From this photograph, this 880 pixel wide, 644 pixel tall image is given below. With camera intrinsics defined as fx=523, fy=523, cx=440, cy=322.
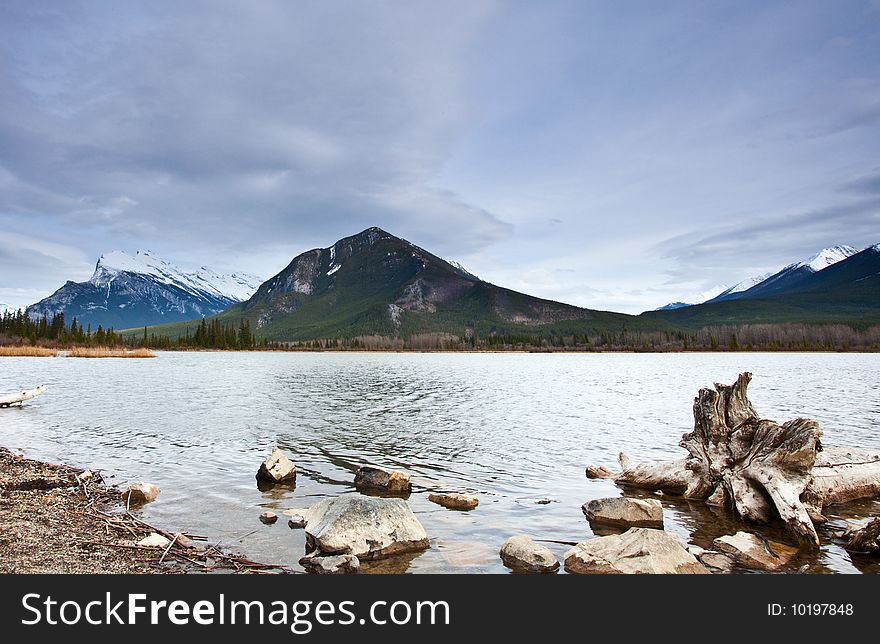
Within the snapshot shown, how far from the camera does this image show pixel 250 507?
16.3m

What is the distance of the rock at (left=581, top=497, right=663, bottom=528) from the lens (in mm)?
14859

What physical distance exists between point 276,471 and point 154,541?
7579 mm

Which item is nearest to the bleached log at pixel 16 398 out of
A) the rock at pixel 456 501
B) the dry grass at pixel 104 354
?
the rock at pixel 456 501

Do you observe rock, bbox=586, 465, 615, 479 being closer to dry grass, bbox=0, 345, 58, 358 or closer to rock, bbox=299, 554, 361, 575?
rock, bbox=299, 554, 361, 575

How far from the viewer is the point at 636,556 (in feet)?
36.3

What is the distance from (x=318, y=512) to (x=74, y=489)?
9.36m

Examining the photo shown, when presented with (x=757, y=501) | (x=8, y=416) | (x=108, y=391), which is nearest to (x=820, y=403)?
(x=757, y=501)

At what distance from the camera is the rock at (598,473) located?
20828mm

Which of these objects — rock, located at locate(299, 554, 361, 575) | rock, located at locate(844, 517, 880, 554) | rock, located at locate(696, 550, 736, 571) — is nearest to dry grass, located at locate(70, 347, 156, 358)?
rock, located at locate(299, 554, 361, 575)

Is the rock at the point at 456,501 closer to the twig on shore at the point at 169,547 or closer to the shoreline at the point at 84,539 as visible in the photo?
the shoreline at the point at 84,539

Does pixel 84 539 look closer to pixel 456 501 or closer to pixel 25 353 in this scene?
pixel 456 501
